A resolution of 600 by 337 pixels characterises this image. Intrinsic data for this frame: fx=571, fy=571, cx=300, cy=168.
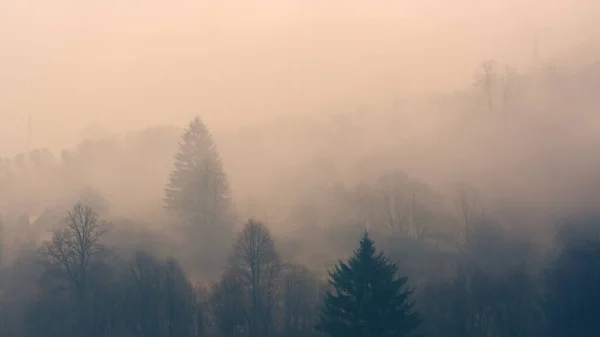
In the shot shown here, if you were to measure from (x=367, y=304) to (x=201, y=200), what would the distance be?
4608 centimetres

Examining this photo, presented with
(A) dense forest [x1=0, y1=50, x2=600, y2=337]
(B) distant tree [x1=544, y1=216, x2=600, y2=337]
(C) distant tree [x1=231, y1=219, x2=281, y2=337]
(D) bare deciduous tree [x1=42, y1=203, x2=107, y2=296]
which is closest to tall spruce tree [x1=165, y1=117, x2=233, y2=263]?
(A) dense forest [x1=0, y1=50, x2=600, y2=337]

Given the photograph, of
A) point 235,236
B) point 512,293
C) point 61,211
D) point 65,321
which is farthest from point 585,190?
point 61,211

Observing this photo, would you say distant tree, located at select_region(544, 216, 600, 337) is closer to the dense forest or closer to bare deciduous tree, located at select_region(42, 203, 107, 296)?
the dense forest

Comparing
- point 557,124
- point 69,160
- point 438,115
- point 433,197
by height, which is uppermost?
point 438,115

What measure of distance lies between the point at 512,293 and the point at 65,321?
38.2m

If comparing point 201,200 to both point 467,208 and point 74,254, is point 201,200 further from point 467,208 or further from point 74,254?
point 467,208

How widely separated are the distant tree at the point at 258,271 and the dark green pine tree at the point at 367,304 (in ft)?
79.2

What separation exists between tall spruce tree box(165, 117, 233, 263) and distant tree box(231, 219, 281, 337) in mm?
9756

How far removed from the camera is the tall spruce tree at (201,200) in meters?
67.2

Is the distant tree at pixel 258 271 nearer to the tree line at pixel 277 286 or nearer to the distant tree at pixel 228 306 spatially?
the tree line at pixel 277 286

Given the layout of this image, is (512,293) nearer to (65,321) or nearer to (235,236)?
(235,236)

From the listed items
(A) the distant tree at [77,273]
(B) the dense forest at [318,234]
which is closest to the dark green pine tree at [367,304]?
(B) the dense forest at [318,234]

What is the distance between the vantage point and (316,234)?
66062 mm

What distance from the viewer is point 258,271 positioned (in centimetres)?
5331
